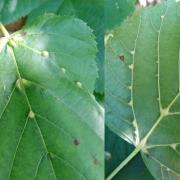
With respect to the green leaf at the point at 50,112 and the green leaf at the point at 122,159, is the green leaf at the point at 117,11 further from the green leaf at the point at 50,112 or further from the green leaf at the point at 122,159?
the green leaf at the point at 122,159

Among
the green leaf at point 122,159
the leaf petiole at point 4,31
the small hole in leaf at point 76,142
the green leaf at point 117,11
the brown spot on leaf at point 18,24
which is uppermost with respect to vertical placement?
the green leaf at point 117,11

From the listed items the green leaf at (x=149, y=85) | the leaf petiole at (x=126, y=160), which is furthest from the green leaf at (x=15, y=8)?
the leaf petiole at (x=126, y=160)

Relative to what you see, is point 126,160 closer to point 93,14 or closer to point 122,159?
point 122,159

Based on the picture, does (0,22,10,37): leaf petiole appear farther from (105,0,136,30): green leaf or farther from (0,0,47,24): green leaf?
(105,0,136,30): green leaf

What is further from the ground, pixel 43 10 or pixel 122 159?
pixel 43 10

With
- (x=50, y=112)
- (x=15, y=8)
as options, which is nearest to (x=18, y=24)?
(x=15, y=8)

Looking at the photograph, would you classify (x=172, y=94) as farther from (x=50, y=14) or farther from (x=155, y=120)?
(x=50, y=14)
